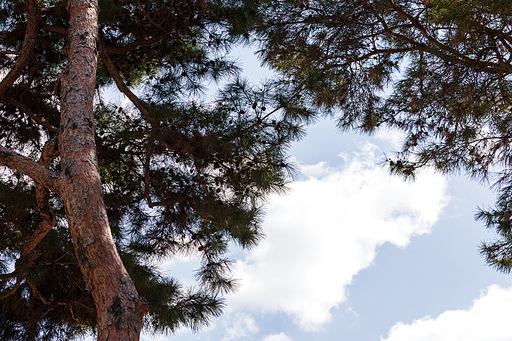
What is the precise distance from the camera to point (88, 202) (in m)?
1.83

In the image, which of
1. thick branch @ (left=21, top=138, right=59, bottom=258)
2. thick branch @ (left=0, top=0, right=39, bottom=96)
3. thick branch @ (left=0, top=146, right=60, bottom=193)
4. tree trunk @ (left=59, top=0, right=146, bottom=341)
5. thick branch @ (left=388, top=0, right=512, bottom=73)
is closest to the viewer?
tree trunk @ (left=59, top=0, right=146, bottom=341)

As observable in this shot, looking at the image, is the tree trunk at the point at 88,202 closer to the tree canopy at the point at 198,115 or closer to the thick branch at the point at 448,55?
the tree canopy at the point at 198,115

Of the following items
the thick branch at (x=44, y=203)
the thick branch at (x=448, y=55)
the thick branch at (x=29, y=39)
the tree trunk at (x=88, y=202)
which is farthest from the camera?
the thick branch at (x=448, y=55)

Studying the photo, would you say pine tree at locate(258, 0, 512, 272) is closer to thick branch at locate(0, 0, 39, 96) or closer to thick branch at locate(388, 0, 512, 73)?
thick branch at locate(388, 0, 512, 73)

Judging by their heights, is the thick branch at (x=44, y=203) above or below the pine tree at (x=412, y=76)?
below

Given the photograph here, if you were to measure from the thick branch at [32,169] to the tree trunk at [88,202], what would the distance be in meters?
0.08

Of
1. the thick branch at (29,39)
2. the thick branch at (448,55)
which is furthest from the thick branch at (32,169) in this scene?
the thick branch at (448,55)

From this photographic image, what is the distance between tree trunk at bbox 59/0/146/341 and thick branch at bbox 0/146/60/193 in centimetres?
8

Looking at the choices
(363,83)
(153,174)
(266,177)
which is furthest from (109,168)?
(363,83)

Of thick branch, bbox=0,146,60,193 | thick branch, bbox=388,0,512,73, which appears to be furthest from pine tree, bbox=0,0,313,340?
thick branch, bbox=388,0,512,73

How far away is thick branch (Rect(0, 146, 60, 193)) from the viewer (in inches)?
78.7

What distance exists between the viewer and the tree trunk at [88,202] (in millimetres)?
1568

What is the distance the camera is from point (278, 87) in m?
2.87

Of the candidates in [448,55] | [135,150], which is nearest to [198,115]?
[135,150]
